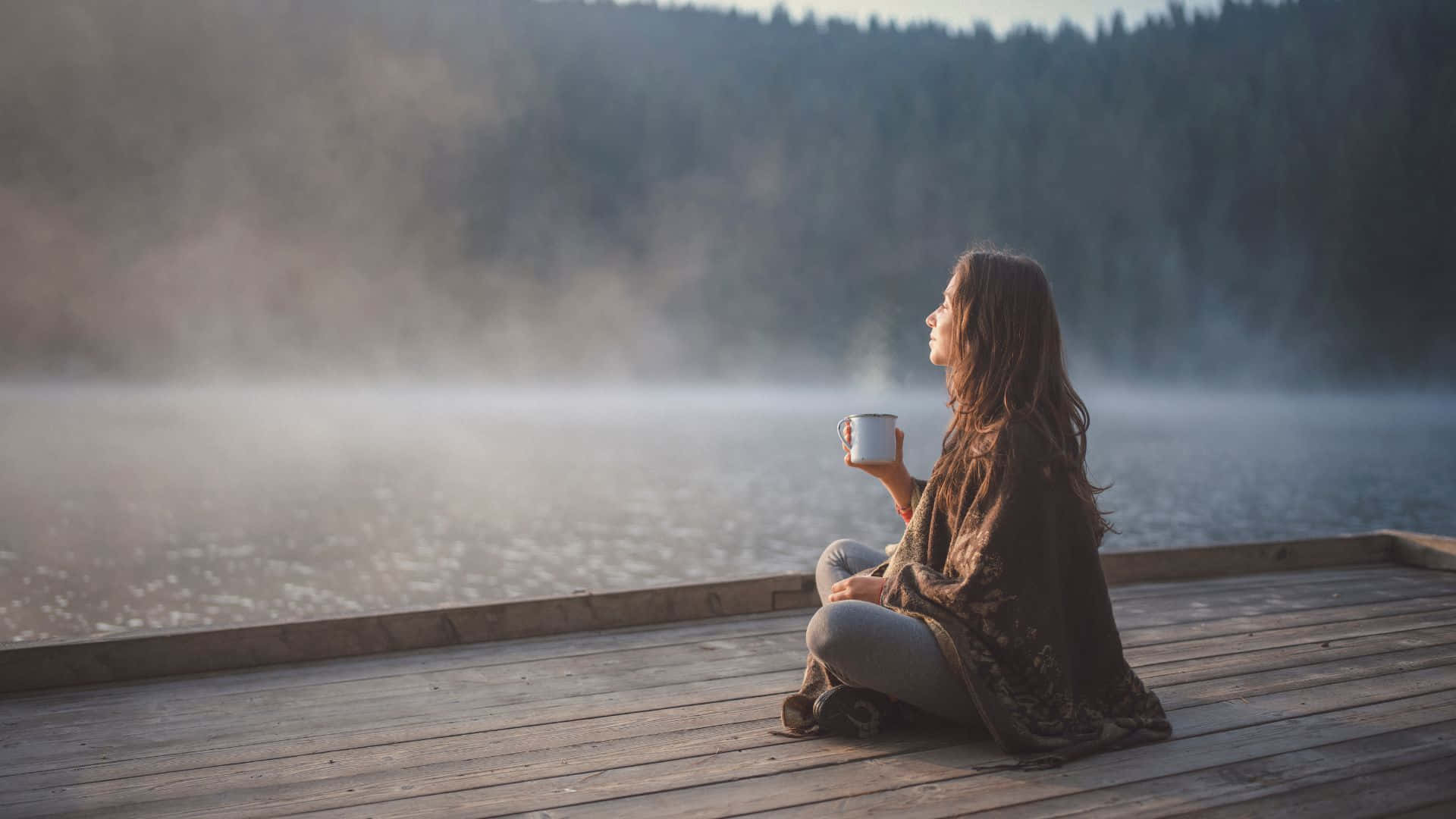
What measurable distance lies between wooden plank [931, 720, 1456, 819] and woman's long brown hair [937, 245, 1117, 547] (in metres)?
0.41

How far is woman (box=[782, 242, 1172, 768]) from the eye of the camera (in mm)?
1503

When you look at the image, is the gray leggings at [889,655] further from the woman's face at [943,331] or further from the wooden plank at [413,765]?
the woman's face at [943,331]

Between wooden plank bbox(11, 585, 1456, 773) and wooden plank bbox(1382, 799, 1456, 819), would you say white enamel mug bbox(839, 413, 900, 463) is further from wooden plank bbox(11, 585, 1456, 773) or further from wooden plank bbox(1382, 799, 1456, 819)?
wooden plank bbox(1382, 799, 1456, 819)

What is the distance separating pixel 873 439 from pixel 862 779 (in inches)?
21.1

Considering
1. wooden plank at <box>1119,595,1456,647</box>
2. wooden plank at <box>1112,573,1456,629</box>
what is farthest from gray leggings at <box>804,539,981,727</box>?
wooden plank at <box>1112,573,1456,629</box>

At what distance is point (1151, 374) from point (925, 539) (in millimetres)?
61879

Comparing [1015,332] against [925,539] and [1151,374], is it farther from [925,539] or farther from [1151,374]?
[1151,374]

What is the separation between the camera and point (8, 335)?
1538 inches

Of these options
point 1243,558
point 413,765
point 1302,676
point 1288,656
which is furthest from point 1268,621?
point 413,765

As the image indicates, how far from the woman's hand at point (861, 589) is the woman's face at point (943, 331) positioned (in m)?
0.40

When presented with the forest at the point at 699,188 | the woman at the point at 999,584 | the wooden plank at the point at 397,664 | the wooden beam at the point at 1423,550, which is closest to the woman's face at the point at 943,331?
the woman at the point at 999,584

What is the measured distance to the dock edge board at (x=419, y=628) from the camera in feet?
6.80

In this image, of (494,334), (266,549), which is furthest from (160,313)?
(266,549)

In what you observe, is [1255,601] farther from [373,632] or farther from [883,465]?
[373,632]
